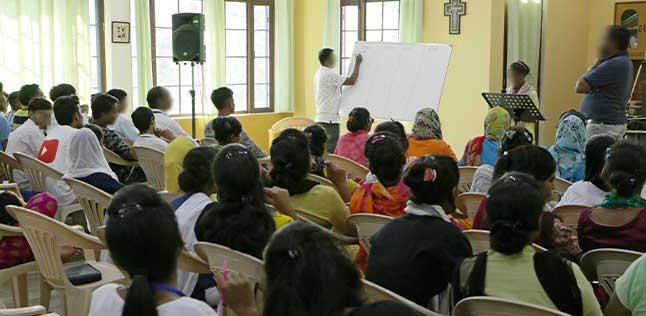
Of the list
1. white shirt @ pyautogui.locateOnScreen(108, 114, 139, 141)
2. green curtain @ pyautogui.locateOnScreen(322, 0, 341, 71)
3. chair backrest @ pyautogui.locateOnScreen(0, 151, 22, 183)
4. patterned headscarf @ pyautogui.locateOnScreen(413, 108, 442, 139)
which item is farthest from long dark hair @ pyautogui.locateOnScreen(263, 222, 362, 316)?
green curtain @ pyautogui.locateOnScreen(322, 0, 341, 71)

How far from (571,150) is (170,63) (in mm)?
5746

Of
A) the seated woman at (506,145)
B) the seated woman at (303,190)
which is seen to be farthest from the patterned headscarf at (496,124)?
the seated woman at (303,190)

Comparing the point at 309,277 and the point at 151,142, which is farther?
the point at 151,142

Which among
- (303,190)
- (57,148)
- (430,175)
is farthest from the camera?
(57,148)

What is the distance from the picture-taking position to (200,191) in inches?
126

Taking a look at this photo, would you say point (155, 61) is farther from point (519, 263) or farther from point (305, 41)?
point (519, 263)

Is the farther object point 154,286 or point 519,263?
point 519,263

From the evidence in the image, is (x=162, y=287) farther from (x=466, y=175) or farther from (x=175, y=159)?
(x=466, y=175)

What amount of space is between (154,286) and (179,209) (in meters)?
1.32

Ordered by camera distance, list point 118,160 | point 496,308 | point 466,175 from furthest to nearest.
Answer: point 118,160, point 466,175, point 496,308

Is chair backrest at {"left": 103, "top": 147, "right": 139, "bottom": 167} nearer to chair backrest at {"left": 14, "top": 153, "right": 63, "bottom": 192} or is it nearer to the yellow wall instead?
chair backrest at {"left": 14, "top": 153, "right": 63, "bottom": 192}

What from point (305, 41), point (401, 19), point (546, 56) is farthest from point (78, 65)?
point (546, 56)

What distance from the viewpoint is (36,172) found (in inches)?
197

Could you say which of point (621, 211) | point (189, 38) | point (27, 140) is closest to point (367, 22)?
point (189, 38)
